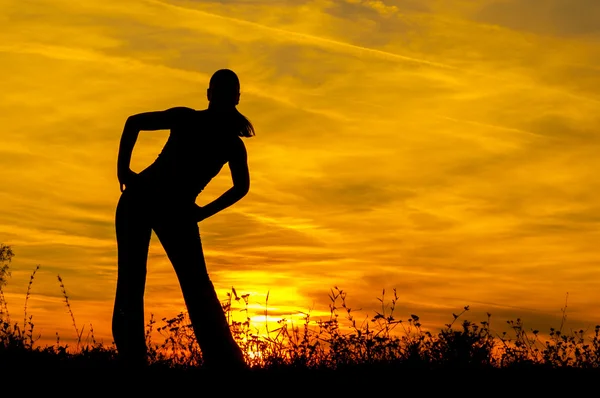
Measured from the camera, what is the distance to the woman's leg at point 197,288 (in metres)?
8.94

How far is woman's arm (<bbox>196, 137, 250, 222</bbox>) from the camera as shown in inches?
358

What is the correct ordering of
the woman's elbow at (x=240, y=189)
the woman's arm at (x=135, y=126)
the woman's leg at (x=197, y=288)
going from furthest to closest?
the woman's elbow at (x=240, y=189)
the woman's leg at (x=197, y=288)
the woman's arm at (x=135, y=126)

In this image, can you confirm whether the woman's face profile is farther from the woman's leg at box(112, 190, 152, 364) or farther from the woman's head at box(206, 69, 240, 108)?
the woman's leg at box(112, 190, 152, 364)

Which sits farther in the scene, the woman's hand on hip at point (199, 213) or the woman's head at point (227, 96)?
the woman's hand on hip at point (199, 213)

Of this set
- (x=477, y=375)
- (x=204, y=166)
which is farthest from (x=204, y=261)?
(x=477, y=375)

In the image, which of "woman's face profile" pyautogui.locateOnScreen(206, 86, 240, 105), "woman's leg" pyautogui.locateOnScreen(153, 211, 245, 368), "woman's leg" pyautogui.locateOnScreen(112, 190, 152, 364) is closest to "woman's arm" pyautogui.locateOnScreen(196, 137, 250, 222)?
"woman's leg" pyautogui.locateOnScreen(153, 211, 245, 368)

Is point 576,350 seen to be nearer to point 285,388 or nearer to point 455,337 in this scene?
point 455,337

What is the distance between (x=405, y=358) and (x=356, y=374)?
1.01 meters

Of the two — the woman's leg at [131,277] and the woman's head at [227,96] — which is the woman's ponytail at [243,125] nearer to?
the woman's head at [227,96]

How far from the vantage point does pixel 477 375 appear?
8.99 metres

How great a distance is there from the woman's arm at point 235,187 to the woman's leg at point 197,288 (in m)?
0.22

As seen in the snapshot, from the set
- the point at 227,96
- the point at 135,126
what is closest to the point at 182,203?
the point at 135,126

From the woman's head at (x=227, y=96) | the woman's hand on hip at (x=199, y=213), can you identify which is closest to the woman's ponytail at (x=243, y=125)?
the woman's head at (x=227, y=96)

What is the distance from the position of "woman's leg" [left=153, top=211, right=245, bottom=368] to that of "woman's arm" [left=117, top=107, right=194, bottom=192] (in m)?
0.68
